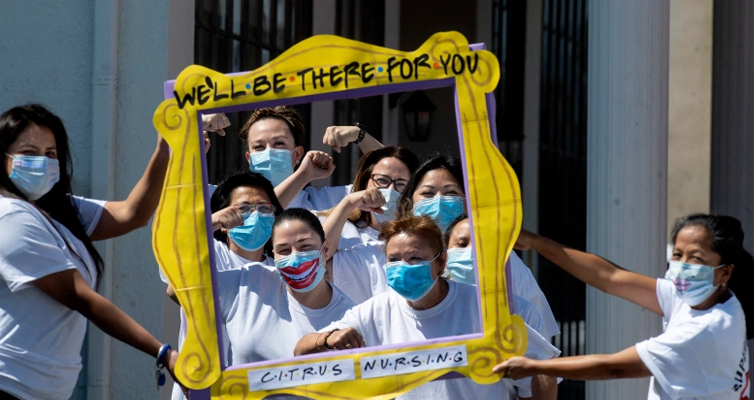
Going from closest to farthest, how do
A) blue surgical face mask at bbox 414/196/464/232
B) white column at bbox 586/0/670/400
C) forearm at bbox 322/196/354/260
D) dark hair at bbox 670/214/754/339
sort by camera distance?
dark hair at bbox 670/214/754/339
blue surgical face mask at bbox 414/196/464/232
forearm at bbox 322/196/354/260
white column at bbox 586/0/670/400

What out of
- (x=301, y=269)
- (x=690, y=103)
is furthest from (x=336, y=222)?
Answer: (x=690, y=103)

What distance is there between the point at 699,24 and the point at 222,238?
7253 millimetres

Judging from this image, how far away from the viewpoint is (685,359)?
337 centimetres

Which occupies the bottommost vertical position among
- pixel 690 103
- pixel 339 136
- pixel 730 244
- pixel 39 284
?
pixel 39 284

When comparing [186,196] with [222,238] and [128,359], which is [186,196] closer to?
[222,238]

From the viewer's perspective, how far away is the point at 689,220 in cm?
352

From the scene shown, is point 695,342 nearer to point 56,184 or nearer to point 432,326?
point 432,326

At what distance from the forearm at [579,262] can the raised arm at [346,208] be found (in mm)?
694

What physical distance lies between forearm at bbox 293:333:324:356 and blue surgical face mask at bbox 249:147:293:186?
1.03 m

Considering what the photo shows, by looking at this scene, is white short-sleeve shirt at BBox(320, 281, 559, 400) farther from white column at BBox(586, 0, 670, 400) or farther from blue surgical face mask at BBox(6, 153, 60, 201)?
white column at BBox(586, 0, 670, 400)

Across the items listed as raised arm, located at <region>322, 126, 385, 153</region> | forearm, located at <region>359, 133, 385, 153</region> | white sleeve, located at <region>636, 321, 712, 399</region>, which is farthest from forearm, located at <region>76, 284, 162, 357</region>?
forearm, located at <region>359, 133, 385, 153</region>

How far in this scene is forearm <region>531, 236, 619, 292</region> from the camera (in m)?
3.65

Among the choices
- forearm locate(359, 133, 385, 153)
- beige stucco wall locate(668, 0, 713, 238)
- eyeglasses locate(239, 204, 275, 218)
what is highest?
beige stucco wall locate(668, 0, 713, 238)

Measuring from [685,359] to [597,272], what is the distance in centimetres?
43
